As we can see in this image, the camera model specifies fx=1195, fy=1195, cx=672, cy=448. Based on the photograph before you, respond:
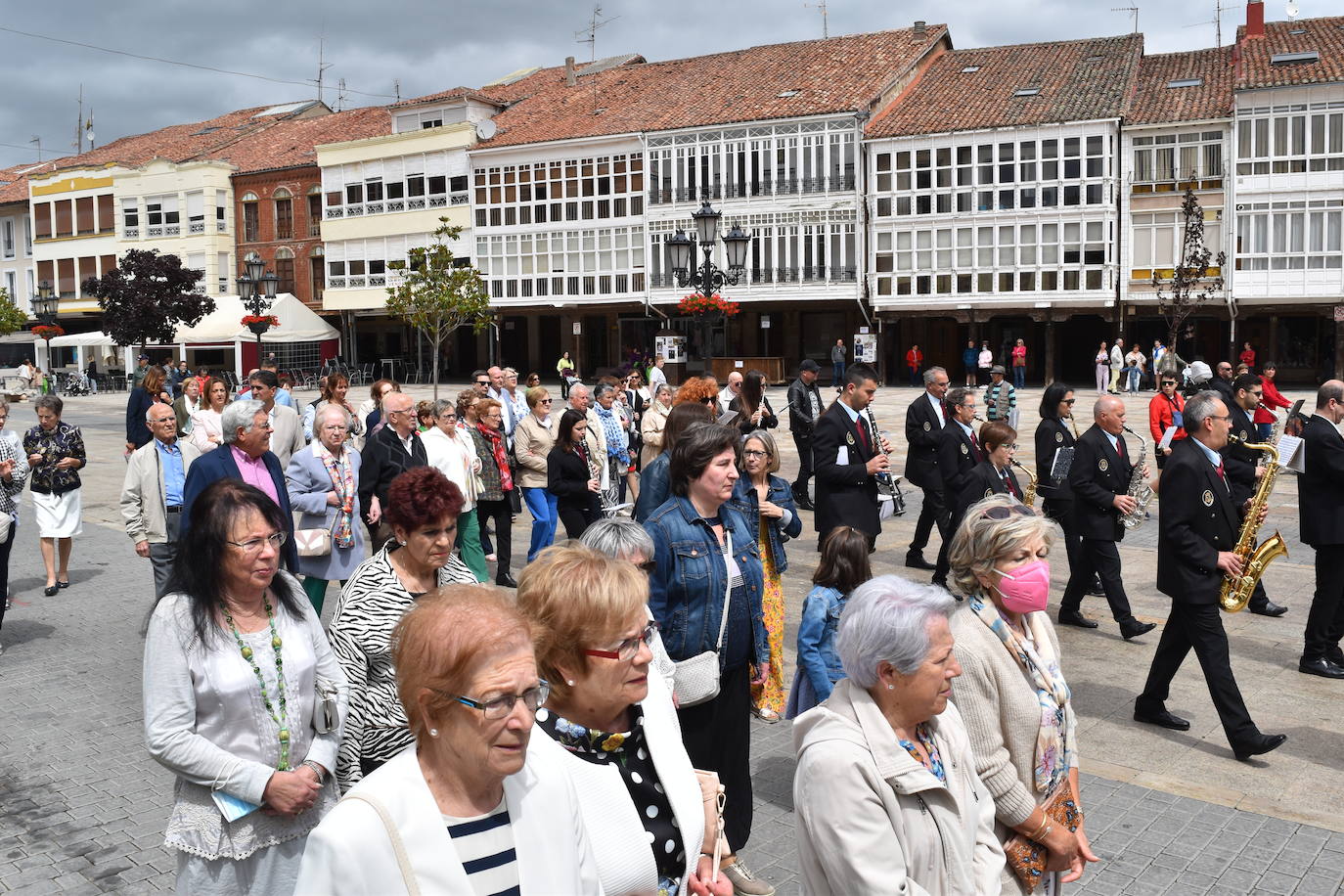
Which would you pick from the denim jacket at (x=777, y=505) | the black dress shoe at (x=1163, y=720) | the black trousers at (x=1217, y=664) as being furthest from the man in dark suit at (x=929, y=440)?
the denim jacket at (x=777, y=505)

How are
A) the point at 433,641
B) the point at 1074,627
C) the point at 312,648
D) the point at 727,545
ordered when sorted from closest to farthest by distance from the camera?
the point at 433,641
the point at 312,648
the point at 727,545
the point at 1074,627

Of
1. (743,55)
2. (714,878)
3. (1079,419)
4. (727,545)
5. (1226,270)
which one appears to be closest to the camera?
(714,878)

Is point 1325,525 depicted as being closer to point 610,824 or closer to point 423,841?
point 610,824

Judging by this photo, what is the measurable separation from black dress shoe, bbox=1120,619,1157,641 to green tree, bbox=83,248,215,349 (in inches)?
1532

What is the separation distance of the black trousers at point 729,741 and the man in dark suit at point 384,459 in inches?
160

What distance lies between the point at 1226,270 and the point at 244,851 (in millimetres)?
40274

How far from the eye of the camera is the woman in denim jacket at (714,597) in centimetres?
449

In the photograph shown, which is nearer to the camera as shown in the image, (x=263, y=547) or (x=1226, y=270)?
(x=263, y=547)

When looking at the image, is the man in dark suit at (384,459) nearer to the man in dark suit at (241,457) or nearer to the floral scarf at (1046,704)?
the man in dark suit at (241,457)

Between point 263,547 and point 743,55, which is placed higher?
point 743,55

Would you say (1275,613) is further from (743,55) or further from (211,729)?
(743,55)

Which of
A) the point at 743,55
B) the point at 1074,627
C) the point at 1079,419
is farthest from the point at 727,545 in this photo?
the point at 743,55

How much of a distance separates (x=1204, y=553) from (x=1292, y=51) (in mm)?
39223

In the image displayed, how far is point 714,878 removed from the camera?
3092 millimetres
